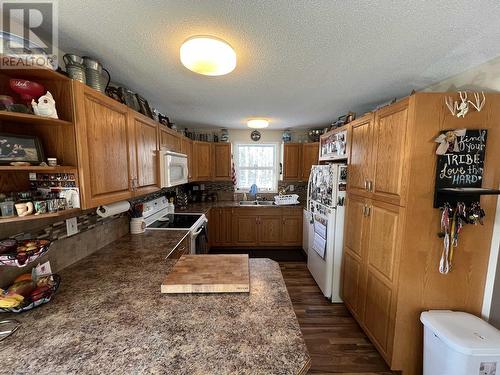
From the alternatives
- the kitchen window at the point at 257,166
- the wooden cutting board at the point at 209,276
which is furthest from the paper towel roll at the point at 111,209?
the kitchen window at the point at 257,166

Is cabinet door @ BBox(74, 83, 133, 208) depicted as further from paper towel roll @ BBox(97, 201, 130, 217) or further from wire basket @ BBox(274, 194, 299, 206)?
wire basket @ BBox(274, 194, 299, 206)

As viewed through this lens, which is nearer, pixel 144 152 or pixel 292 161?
pixel 144 152

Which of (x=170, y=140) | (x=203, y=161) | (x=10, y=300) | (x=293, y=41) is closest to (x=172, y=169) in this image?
(x=170, y=140)

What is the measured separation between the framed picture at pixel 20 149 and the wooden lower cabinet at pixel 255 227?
2.83m

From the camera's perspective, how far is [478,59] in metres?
1.48

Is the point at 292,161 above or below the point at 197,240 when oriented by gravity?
above

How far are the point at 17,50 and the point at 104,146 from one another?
0.56 meters

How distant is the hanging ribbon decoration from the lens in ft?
4.34

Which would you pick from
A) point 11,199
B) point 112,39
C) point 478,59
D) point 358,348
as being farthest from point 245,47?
point 358,348

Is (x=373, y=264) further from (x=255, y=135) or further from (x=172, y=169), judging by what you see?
(x=255, y=135)

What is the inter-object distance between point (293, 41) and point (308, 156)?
2.89 metres

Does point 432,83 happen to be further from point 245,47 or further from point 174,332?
point 174,332

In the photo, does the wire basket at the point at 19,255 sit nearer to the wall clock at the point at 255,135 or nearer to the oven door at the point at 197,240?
the oven door at the point at 197,240

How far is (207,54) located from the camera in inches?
49.5
